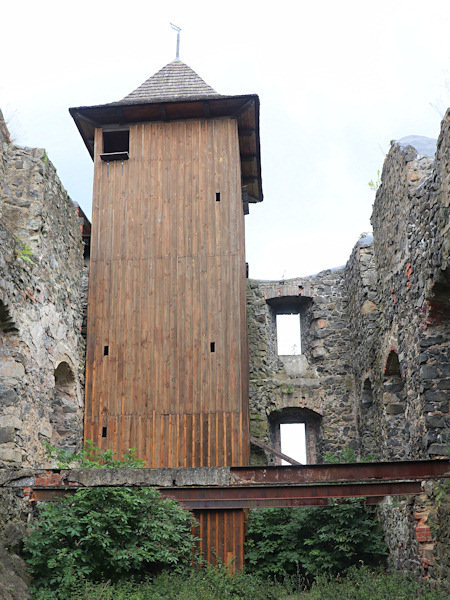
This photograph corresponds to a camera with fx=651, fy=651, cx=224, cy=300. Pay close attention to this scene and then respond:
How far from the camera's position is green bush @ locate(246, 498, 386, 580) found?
10.3 m

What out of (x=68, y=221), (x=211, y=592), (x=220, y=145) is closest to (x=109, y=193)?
(x=68, y=221)

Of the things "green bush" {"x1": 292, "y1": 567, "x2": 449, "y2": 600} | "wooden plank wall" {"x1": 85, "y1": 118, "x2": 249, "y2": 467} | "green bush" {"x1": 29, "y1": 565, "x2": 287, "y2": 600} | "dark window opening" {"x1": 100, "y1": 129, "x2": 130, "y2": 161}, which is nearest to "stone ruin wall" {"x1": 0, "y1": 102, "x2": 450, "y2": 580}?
"green bush" {"x1": 292, "y1": 567, "x2": 449, "y2": 600}

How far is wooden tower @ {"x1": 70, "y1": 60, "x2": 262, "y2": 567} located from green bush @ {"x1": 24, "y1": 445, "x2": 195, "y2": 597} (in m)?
1.66

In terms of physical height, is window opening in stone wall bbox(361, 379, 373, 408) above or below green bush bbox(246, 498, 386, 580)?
above

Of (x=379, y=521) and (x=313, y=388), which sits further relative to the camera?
(x=313, y=388)

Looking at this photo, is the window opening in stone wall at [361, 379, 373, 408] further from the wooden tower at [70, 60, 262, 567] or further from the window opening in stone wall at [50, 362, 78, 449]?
the window opening in stone wall at [50, 362, 78, 449]

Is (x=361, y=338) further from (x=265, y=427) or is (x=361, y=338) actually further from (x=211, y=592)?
(x=211, y=592)

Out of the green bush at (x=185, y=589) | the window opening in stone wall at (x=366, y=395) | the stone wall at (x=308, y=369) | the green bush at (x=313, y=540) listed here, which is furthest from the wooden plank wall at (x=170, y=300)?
the stone wall at (x=308, y=369)

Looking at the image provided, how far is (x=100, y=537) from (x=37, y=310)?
146 inches

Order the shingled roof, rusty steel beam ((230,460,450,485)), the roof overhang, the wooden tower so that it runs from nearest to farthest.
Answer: rusty steel beam ((230,460,450,485)) < the wooden tower < the roof overhang < the shingled roof

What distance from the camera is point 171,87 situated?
44.0ft

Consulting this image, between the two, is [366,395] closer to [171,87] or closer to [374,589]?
[374,589]

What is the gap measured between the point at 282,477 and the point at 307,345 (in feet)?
27.0

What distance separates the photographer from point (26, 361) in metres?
9.18
